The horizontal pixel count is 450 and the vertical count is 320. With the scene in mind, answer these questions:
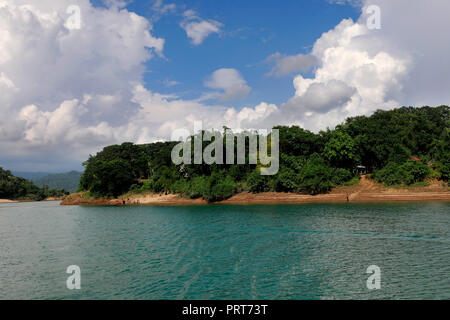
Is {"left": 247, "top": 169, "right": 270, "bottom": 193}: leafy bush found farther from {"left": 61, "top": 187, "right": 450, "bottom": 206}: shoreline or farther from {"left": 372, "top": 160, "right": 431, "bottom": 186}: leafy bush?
{"left": 372, "top": 160, "right": 431, "bottom": 186}: leafy bush

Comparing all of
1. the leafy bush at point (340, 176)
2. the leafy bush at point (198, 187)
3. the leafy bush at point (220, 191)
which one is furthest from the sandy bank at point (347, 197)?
the leafy bush at point (340, 176)

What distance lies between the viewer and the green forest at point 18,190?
132875mm

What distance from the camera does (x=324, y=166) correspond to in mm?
63688

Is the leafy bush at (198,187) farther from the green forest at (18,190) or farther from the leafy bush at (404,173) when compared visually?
the green forest at (18,190)

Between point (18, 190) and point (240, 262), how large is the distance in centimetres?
15656

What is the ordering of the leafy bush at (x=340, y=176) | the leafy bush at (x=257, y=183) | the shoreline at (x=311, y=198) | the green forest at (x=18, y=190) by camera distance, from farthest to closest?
1. the green forest at (x=18, y=190)
2. the leafy bush at (x=257, y=183)
3. the leafy bush at (x=340, y=176)
4. the shoreline at (x=311, y=198)

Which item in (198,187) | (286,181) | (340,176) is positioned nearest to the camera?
(340,176)

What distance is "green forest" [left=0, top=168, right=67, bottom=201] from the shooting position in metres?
133

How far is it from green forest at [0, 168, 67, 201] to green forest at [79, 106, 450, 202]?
8259 cm

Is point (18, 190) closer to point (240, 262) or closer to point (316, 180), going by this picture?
point (316, 180)

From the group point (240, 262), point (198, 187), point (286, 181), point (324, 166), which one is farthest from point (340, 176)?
point (240, 262)

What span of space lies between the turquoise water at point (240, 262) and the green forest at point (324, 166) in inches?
1311

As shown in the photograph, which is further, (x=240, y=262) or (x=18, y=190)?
(x=18, y=190)

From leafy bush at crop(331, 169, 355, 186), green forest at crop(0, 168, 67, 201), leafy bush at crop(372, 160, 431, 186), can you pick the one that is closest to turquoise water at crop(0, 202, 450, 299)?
leafy bush at crop(372, 160, 431, 186)
